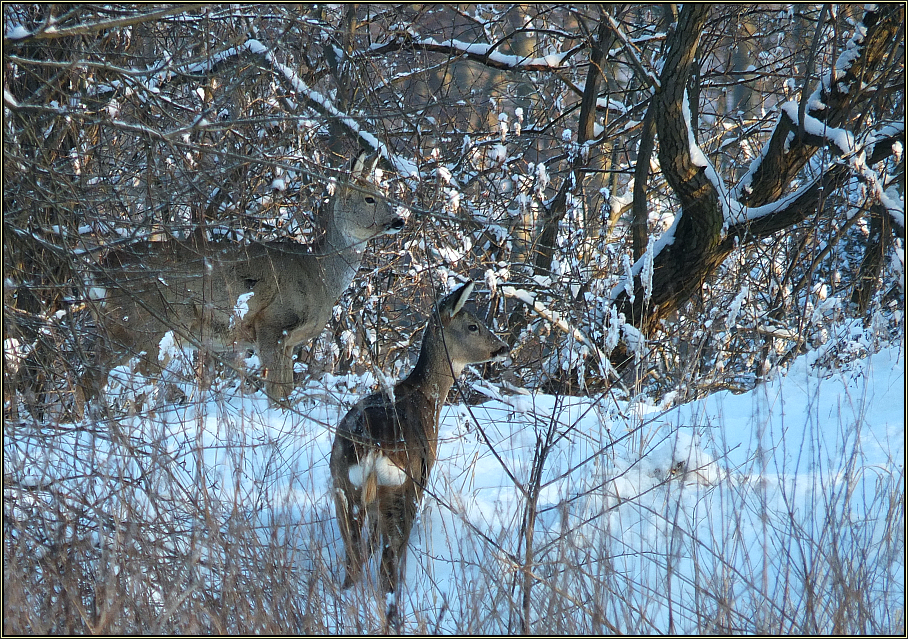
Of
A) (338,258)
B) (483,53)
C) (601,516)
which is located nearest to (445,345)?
(601,516)

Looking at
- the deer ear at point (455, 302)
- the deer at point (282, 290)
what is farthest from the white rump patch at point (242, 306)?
the deer ear at point (455, 302)

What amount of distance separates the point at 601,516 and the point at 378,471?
3.25 ft

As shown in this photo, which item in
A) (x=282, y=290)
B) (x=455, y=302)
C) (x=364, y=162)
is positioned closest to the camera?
(x=455, y=302)

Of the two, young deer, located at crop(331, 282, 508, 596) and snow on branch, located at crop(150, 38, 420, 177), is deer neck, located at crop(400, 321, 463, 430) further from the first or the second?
snow on branch, located at crop(150, 38, 420, 177)

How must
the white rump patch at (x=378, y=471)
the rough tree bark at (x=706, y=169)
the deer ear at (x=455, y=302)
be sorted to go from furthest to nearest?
1. the rough tree bark at (x=706, y=169)
2. the deer ear at (x=455, y=302)
3. the white rump patch at (x=378, y=471)

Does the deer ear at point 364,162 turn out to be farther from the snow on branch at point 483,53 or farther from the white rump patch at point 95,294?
the white rump patch at point 95,294

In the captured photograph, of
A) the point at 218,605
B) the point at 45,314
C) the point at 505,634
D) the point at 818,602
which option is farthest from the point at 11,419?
the point at 818,602

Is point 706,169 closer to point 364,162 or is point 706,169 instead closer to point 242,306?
point 364,162

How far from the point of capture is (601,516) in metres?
3.79

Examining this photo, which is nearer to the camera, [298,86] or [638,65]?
[298,86]

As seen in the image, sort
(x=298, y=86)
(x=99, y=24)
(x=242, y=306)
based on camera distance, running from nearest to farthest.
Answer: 1. (x=99, y=24)
2. (x=298, y=86)
3. (x=242, y=306)

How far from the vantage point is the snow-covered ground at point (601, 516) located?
3.22m

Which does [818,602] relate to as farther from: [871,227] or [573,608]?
[871,227]

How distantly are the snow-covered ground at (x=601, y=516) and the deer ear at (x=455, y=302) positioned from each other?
2.85 feet
